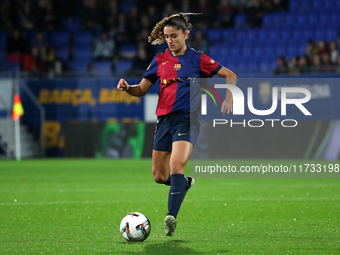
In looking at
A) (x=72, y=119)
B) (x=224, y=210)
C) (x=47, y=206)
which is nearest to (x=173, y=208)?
(x=224, y=210)

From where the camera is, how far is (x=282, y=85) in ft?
65.6

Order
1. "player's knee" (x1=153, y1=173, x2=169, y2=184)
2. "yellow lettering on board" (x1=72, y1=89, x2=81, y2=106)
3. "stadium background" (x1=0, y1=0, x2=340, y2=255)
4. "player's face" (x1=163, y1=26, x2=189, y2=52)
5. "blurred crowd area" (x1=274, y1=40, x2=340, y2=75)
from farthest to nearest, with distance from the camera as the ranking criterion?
"yellow lettering on board" (x1=72, y1=89, x2=81, y2=106), "blurred crowd area" (x1=274, y1=40, x2=340, y2=75), "stadium background" (x1=0, y1=0, x2=340, y2=255), "player's knee" (x1=153, y1=173, x2=169, y2=184), "player's face" (x1=163, y1=26, x2=189, y2=52)

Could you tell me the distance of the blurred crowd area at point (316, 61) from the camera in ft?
64.8

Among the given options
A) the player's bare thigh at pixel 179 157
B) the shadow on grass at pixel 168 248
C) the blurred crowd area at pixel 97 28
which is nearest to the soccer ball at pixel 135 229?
the shadow on grass at pixel 168 248

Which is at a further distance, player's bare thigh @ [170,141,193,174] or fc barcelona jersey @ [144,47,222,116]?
fc barcelona jersey @ [144,47,222,116]

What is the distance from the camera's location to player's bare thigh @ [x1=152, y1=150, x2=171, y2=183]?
23.0 feet

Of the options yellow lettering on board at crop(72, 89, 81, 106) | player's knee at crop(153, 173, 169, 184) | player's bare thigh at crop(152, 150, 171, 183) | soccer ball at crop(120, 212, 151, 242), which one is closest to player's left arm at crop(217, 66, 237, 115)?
player's bare thigh at crop(152, 150, 171, 183)

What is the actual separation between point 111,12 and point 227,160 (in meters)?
8.46

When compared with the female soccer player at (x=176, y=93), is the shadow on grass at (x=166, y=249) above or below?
below

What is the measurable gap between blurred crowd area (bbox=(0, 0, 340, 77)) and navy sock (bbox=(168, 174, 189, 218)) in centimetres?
1478

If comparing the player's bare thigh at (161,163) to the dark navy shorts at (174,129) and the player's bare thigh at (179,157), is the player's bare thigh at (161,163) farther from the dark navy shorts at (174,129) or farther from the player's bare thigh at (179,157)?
the player's bare thigh at (179,157)

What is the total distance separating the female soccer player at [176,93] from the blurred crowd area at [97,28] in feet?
46.8

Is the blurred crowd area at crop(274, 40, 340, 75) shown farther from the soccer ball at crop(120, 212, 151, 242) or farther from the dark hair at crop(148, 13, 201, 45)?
the soccer ball at crop(120, 212, 151, 242)

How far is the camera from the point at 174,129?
269 inches
